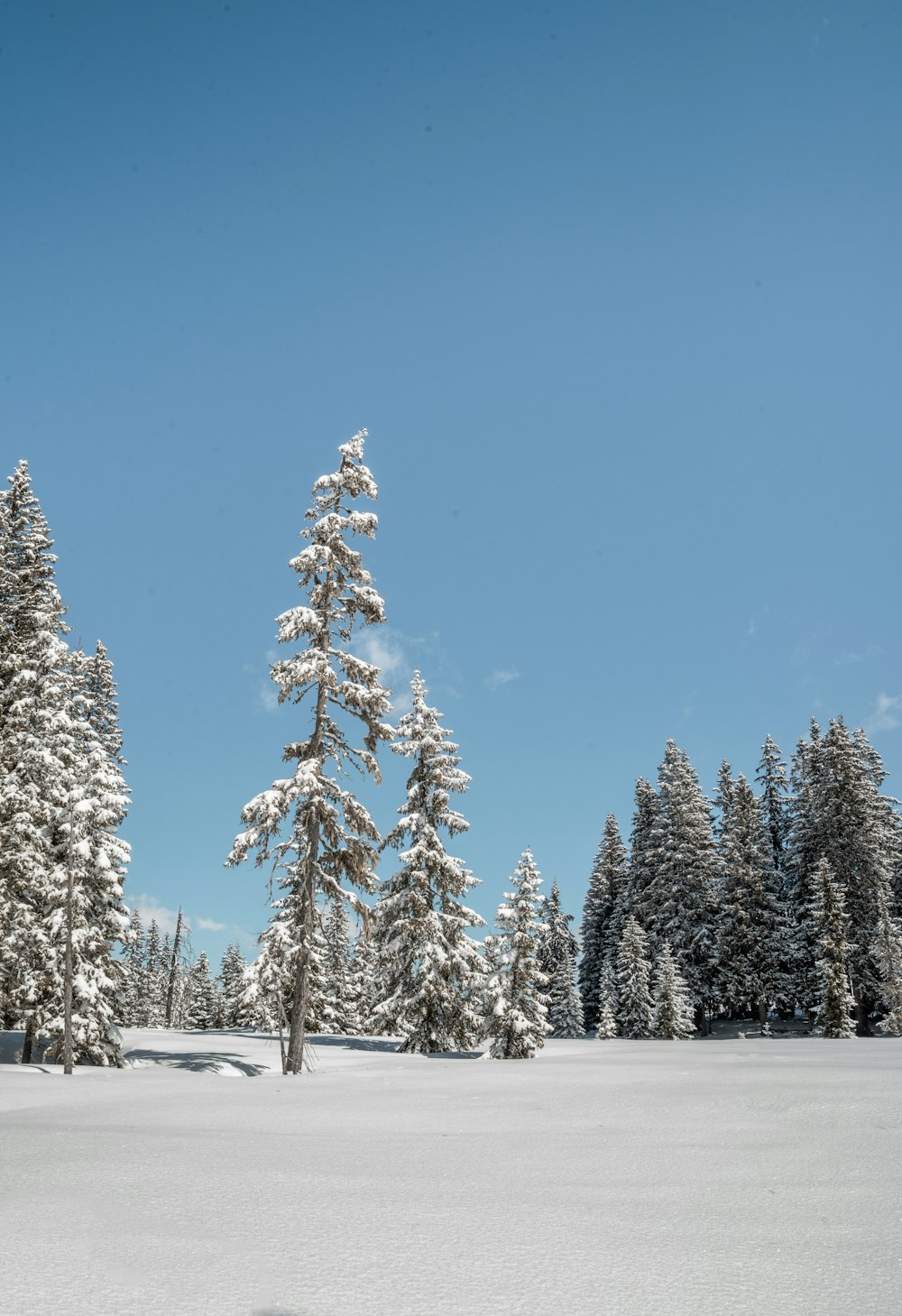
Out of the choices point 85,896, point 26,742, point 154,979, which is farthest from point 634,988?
point 154,979

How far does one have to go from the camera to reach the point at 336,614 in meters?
23.8

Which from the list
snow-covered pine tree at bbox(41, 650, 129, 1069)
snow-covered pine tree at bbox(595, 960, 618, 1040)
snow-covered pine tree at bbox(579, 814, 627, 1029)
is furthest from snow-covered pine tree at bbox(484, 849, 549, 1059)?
snow-covered pine tree at bbox(579, 814, 627, 1029)

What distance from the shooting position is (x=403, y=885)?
32.7m

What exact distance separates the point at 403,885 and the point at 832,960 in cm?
2570

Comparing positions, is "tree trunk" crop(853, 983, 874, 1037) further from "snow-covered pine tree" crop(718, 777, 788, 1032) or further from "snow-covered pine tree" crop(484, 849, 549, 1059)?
"snow-covered pine tree" crop(484, 849, 549, 1059)

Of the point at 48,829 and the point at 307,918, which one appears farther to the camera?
the point at 48,829

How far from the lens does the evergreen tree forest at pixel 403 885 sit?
22922 mm

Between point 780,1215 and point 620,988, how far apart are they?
50.0 metres

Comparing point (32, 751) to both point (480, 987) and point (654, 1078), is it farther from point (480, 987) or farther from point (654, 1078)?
point (654, 1078)

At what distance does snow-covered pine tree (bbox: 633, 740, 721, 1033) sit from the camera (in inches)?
2089

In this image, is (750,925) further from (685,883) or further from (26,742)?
(26,742)

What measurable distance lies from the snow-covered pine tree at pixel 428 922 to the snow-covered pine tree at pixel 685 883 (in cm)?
2489

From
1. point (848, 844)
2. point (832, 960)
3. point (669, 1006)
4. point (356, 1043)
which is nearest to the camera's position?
point (356, 1043)

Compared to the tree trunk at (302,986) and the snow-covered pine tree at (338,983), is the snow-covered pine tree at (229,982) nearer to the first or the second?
the snow-covered pine tree at (338,983)
